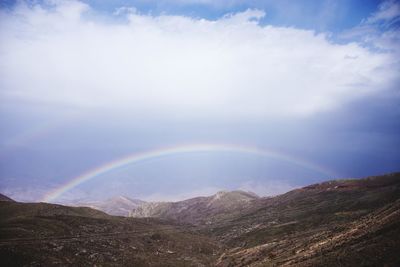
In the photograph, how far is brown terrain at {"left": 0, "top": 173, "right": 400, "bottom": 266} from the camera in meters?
45.4

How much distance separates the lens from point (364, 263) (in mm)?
36312

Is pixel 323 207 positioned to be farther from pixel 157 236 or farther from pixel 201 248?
pixel 157 236

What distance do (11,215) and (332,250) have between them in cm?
8249

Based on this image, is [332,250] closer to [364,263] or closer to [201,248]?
[364,263]

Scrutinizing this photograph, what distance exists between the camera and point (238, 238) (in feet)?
375

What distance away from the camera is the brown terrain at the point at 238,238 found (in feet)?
149

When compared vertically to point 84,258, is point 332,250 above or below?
below

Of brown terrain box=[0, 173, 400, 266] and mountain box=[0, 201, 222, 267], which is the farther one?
mountain box=[0, 201, 222, 267]

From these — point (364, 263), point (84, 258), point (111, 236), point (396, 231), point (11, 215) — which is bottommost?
point (364, 263)

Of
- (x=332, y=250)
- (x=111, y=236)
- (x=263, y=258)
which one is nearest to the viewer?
(x=332, y=250)

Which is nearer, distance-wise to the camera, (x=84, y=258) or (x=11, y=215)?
(x=84, y=258)

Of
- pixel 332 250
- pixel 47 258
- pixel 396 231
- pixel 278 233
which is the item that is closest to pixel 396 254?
pixel 396 231

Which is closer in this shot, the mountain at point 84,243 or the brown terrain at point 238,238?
the brown terrain at point 238,238

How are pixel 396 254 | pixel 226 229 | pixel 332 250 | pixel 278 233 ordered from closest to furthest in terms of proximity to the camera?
1. pixel 396 254
2. pixel 332 250
3. pixel 278 233
4. pixel 226 229
